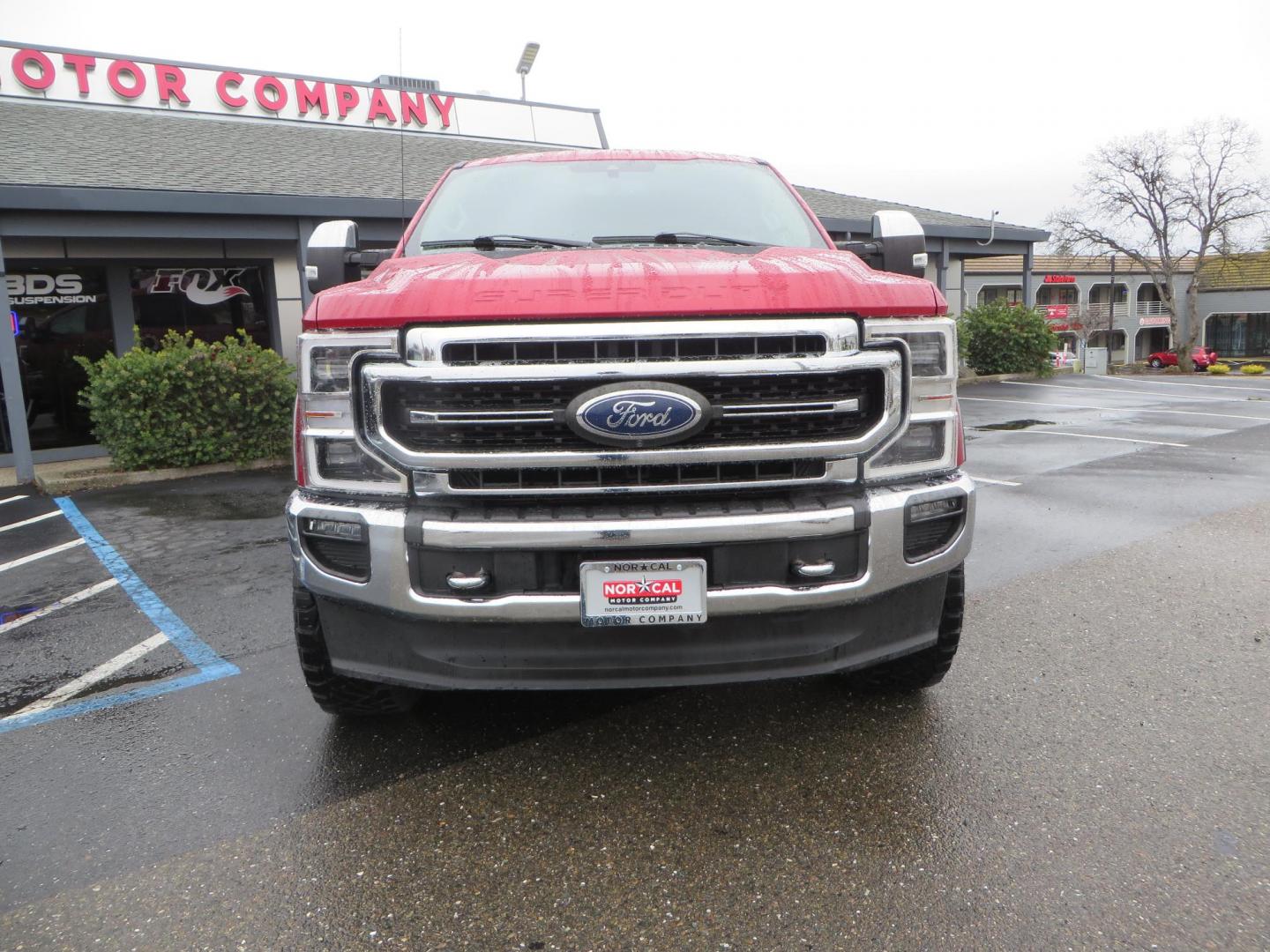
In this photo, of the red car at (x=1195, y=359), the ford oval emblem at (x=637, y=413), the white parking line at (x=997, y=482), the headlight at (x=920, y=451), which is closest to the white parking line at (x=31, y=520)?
the ford oval emblem at (x=637, y=413)

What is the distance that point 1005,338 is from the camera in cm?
1995

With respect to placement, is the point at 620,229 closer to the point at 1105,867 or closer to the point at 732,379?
the point at 732,379

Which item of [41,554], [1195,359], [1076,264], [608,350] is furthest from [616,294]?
[1076,264]

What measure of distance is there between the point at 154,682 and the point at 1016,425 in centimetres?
1103

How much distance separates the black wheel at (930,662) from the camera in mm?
2967

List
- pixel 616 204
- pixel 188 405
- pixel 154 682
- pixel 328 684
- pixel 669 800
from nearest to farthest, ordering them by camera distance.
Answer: pixel 669 800
pixel 328 684
pixel 154 682
pixel 616 204
pixel 188 405

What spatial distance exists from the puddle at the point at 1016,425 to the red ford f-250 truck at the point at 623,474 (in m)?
9.73

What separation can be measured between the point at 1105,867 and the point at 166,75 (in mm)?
17954

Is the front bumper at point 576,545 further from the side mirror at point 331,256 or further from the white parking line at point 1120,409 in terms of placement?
the white parking line at point 1120,409

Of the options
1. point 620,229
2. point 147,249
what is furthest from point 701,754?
point 147,249

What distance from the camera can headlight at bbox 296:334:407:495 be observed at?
8.25 feet

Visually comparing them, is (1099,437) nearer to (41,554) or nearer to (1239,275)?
(41,554)

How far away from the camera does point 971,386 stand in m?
18.8

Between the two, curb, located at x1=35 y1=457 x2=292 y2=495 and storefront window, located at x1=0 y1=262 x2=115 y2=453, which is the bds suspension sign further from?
curb, located at x1=35 y1=457 x2=292 y2=495
